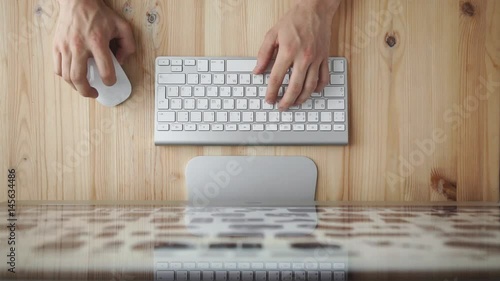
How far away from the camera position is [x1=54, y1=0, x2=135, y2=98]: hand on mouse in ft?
2.48

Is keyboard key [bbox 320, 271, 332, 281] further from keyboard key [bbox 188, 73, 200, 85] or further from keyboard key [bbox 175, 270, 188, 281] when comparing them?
keyboard key [bbox 188, 73, 200, 85]

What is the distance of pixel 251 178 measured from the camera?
80 cm

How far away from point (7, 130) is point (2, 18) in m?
0.22

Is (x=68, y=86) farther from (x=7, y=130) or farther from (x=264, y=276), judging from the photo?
Result: (x=264, y=276)

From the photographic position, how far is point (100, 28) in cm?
77

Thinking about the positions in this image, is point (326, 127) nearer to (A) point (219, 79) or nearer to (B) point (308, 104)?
(B) point (308, 104)

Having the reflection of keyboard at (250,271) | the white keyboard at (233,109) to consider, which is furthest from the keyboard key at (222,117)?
the reflection of keyboard at (250,271)

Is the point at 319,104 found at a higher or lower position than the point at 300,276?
higher

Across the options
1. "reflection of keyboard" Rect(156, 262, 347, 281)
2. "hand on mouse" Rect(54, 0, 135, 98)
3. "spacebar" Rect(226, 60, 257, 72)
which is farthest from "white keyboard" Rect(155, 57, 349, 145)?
"reflection of keyboard" Rect(156, 262, 347, 281)

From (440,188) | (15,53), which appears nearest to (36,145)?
(15,53)

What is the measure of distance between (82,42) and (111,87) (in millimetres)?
95
